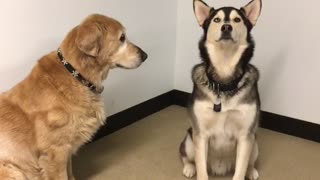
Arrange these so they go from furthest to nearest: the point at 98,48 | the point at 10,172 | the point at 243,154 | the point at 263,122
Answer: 1. the point at 263,122
2. the point at 243,154
3. the point at 98,48
4. the point at 10,172

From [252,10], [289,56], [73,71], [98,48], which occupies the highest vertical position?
[252,10]

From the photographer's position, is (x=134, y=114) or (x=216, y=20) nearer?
(x=216, y=20)

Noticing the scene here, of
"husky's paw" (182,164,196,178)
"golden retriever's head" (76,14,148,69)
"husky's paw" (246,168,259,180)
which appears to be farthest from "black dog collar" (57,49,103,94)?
"husky's paw" (246,168,259,180)

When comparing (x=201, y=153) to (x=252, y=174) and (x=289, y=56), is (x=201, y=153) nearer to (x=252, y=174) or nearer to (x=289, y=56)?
(x=252, y=174)

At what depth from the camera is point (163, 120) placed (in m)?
3.45

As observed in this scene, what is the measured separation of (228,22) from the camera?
219cm

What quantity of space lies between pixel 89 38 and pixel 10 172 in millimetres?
721

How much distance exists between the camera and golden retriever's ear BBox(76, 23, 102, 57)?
6.81 feet

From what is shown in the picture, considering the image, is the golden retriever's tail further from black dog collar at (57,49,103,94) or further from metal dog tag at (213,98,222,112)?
metal dog tag at (213,98,222,112)

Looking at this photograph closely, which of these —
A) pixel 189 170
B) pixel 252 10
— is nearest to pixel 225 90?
pixel 252 10

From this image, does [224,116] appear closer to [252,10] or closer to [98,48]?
[252,10]

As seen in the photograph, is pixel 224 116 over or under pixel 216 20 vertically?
under

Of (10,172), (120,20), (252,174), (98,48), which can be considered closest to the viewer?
(10,172)

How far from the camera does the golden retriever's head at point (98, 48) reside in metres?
2.09
